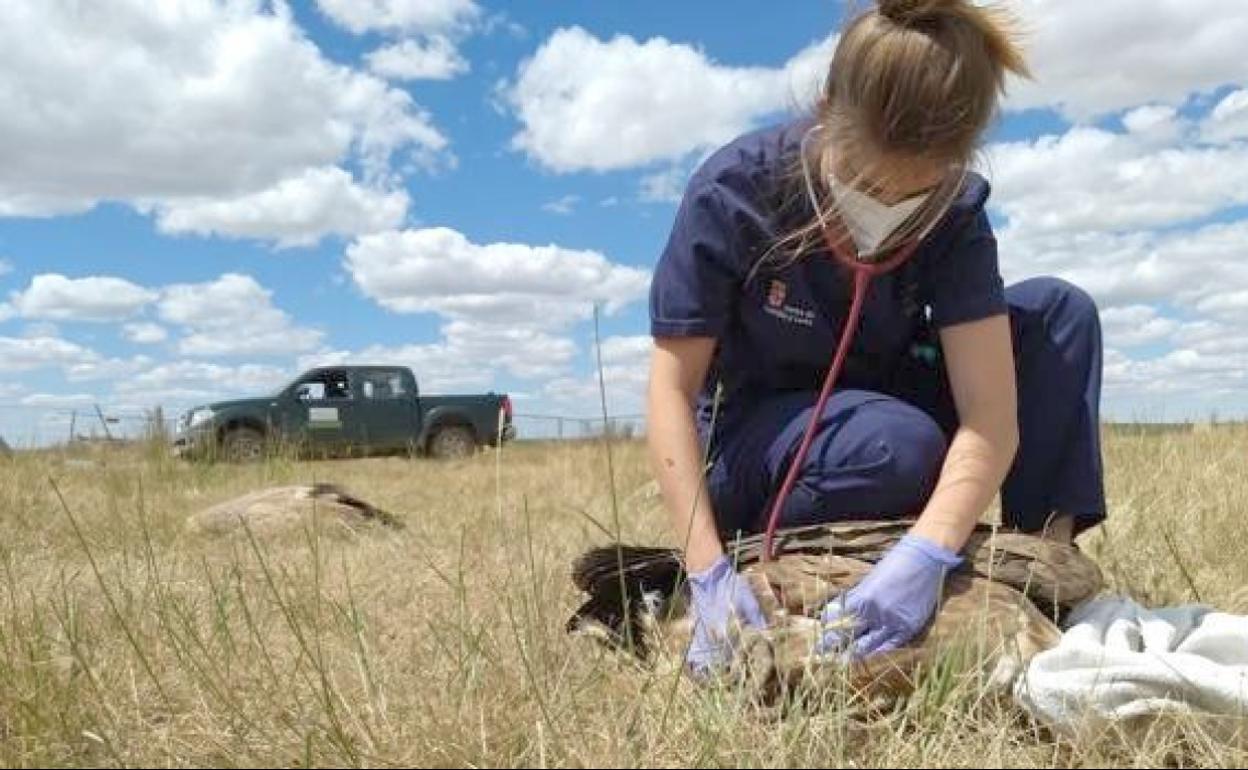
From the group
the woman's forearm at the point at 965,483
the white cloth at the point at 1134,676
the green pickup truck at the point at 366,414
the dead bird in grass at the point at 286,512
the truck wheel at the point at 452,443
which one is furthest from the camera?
the truck wheel at the point at 452,443

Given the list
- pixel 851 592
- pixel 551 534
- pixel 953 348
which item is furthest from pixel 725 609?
pixel 551 534

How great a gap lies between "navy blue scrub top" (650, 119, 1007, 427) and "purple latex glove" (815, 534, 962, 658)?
437mm

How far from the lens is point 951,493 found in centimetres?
189

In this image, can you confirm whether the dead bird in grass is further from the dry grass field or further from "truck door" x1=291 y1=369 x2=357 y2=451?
"truck door" x1=291 y1=369 x2=357 y2=451

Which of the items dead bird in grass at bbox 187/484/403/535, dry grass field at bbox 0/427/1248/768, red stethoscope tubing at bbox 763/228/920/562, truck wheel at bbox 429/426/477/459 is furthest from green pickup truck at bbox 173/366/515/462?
red stethoscope tubing at bbox 763/228/920/562

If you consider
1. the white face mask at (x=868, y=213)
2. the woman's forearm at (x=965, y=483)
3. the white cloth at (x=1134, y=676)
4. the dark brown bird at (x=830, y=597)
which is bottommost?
the white cloth at (x=1134, y=676)

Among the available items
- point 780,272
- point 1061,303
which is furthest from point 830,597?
point 1061,303

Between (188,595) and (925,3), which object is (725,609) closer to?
(925,3)

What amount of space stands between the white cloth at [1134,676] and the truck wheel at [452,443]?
1666cm

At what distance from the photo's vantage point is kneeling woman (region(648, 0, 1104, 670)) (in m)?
1.81

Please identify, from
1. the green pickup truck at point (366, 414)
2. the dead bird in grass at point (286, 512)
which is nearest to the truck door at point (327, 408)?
the green pickup truck at point (366, 414)

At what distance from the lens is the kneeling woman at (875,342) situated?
181cm

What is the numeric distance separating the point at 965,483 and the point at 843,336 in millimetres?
305

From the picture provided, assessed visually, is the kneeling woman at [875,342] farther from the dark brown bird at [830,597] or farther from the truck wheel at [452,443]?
the truck wheel at [452,443]
